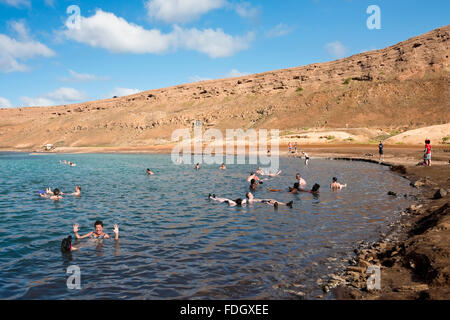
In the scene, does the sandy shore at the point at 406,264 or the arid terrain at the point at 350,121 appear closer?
the sandy shore at the point at 406,264

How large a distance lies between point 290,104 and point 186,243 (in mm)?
86855

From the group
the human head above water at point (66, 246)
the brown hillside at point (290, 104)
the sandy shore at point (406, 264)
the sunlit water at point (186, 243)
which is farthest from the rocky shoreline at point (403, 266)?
the brown hillside at point (290, 104)

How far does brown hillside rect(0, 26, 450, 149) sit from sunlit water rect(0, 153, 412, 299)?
201 ft

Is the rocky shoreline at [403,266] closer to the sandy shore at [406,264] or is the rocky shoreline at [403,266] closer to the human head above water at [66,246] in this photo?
the sandy shore at [406,264]

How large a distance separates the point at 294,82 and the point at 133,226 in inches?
3907

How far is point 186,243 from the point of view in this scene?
34.4ft

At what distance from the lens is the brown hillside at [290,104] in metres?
76.4

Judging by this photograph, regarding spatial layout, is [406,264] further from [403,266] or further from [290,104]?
[290,104]

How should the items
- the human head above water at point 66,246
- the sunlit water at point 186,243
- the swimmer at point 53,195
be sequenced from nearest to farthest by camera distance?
the sunlit water at point 186,243 → the human head above water at point 66,246 → the swimmer at point 53,195

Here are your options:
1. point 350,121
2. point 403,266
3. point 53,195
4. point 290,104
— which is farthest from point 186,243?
point 290,104

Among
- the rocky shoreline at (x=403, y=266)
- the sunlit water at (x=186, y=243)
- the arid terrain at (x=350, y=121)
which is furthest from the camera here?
the arid terrain at (x=350, y=121)

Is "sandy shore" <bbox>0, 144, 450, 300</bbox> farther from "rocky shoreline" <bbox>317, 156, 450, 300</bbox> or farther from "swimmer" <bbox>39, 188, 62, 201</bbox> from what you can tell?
"swimmer" <bbox>39, 188, 62, 201</bbox>

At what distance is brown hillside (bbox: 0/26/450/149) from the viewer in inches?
3007

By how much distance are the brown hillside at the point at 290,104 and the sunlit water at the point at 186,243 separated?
6124cm
